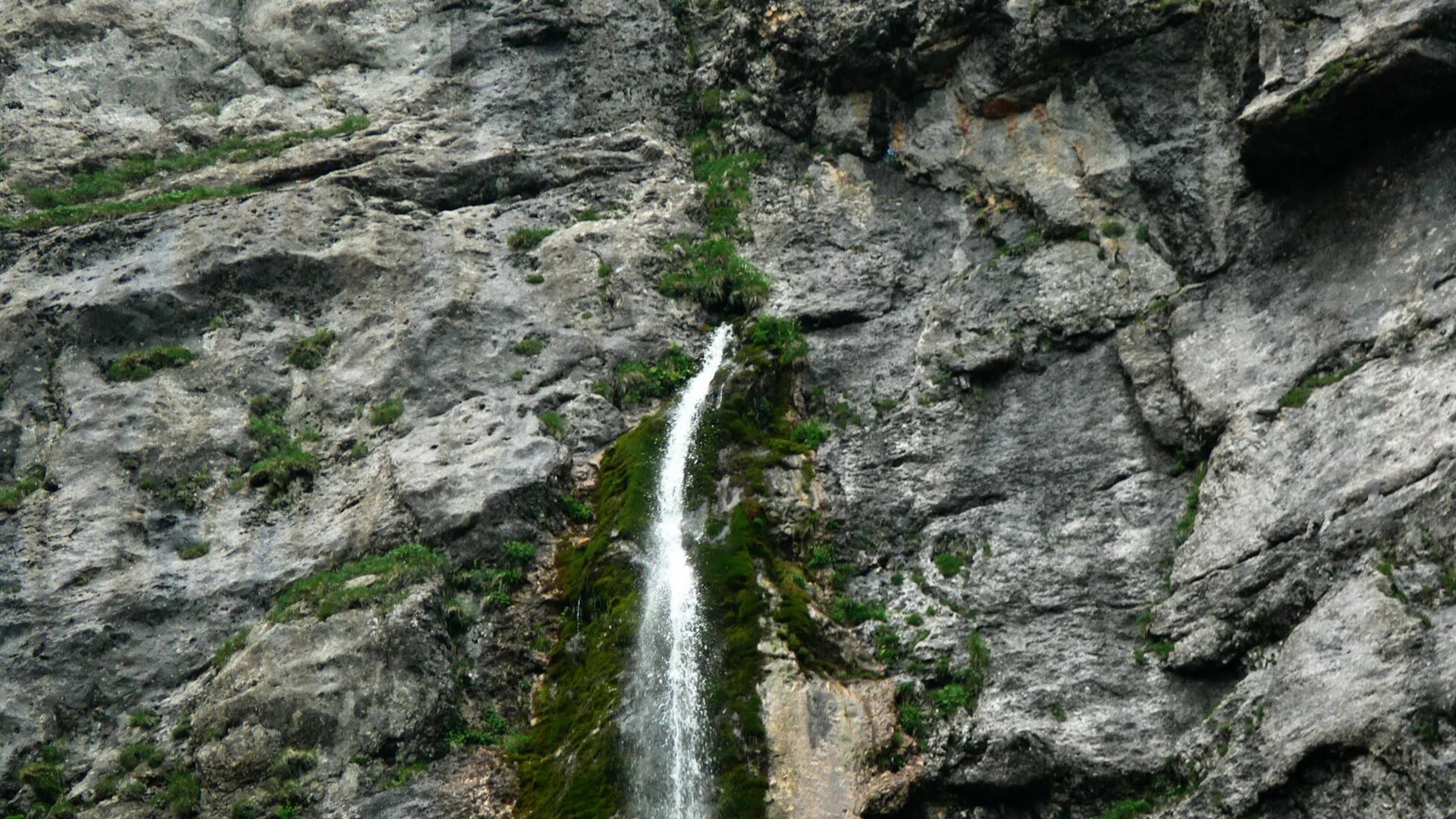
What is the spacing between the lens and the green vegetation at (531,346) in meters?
22.3

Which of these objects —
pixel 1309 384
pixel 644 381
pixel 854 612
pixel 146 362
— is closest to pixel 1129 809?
pixel 854 612

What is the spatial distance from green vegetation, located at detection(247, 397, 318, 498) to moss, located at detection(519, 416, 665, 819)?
16.5ft

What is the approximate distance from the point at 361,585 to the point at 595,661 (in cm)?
366

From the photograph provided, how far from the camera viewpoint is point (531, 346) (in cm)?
2242

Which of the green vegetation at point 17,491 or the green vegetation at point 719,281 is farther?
the green vegetation at point 719,281

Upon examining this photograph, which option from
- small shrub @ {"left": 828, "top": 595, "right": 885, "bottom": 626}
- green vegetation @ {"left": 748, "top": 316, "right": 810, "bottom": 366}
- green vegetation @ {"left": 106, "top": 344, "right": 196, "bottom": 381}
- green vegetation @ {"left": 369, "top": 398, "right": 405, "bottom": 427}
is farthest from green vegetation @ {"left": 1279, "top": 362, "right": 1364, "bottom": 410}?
green vegetation @ {"left": 106, "top": 344, "right": 196, "bottom": 381}

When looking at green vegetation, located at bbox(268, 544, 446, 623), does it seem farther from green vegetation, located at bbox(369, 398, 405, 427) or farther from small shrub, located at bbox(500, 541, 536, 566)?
green vegetation, located at bbox(369, 398, 405, 427)

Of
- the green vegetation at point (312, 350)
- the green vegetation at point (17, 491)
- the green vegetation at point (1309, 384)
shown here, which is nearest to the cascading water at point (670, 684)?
the green vegetation at point (312, 350)

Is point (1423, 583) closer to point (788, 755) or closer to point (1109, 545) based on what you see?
point (1109, 545)

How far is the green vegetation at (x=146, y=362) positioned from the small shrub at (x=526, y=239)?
6381mm

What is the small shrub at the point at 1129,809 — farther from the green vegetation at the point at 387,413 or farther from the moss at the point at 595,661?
the green vegetation at the point at 387,413

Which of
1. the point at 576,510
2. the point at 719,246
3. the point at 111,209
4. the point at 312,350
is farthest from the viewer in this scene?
the point at 111,209

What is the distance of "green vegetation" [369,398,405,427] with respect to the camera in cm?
2133

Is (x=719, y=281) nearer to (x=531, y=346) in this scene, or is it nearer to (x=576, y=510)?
(x=531, y=346)
